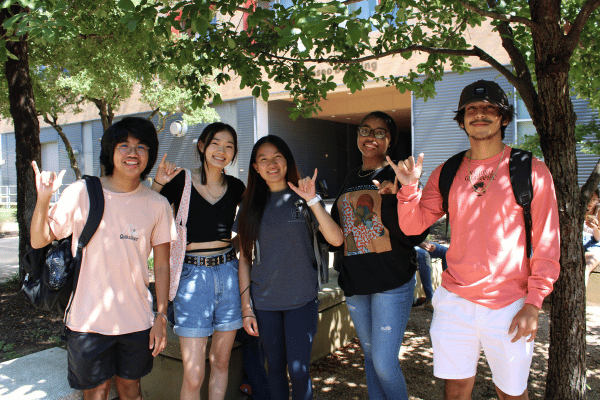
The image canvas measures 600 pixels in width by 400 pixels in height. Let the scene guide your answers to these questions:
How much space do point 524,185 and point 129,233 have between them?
2.09 metres

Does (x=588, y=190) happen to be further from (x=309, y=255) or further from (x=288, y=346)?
(x=288, y=346)

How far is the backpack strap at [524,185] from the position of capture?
212 centimetres

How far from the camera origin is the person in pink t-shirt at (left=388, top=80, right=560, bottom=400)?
6.85ft

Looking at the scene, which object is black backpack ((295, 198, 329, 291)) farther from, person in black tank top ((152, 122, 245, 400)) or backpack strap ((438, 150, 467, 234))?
backpack strap ((438, 150, 467, 234))

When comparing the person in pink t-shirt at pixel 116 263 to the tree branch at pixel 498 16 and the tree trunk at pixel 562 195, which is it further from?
the tree trunk at pixel 562 195

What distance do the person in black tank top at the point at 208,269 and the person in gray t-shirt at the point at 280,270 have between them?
0.11 metres

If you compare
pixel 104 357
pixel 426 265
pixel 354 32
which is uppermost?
pixel 354 32

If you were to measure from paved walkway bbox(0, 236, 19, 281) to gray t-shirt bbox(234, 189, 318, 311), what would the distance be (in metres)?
6.59

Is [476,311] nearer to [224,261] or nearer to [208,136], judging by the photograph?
[224,261]

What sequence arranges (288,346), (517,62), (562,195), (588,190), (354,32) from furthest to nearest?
(517,62) → (588,190) → (562,195) → (288,346) → (354,32)

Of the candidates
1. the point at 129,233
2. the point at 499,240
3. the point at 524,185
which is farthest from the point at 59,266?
the point at 524,185

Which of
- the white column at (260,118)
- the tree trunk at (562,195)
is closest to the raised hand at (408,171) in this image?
the tree trunk at (562,195)

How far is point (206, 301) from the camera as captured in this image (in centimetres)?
270

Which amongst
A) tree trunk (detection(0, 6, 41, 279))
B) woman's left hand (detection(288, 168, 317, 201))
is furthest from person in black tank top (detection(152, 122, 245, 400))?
tree trunk (detection(0, 6, 41, 279))
